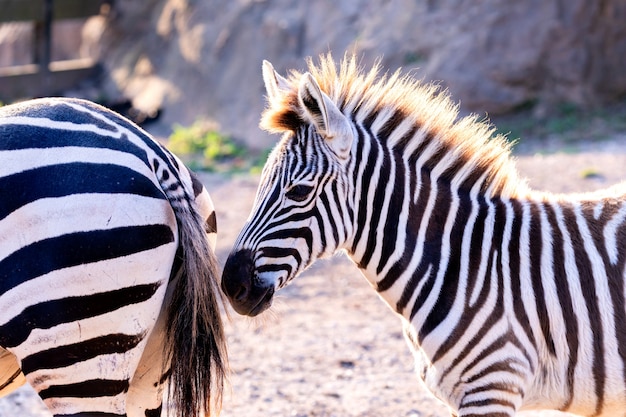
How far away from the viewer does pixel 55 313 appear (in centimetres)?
286

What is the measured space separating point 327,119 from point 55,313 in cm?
127

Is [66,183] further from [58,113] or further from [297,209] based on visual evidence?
[297,209]

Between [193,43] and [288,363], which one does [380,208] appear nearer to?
[288,363]

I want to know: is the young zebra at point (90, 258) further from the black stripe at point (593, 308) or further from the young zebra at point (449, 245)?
the black stripe at point (593, 308)

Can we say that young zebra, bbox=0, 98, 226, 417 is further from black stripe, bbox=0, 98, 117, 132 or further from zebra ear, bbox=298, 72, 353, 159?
zebra ear, bbox=298, 72, 353, 159

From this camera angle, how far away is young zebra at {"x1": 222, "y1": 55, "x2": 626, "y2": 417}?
3248 mm

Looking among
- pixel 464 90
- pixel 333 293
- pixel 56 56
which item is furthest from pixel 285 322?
pixel 56 56

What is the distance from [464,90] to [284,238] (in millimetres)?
8899

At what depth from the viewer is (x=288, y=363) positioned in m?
5.81

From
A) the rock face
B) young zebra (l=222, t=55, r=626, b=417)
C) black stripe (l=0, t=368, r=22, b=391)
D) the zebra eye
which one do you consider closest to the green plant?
the rock face

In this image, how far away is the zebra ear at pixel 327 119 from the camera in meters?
3.26

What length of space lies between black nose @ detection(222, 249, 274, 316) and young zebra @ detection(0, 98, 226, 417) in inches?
7.5

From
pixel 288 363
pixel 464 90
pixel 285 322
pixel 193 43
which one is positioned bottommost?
pixel 288 363

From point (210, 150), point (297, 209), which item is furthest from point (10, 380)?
point (210, 150)
